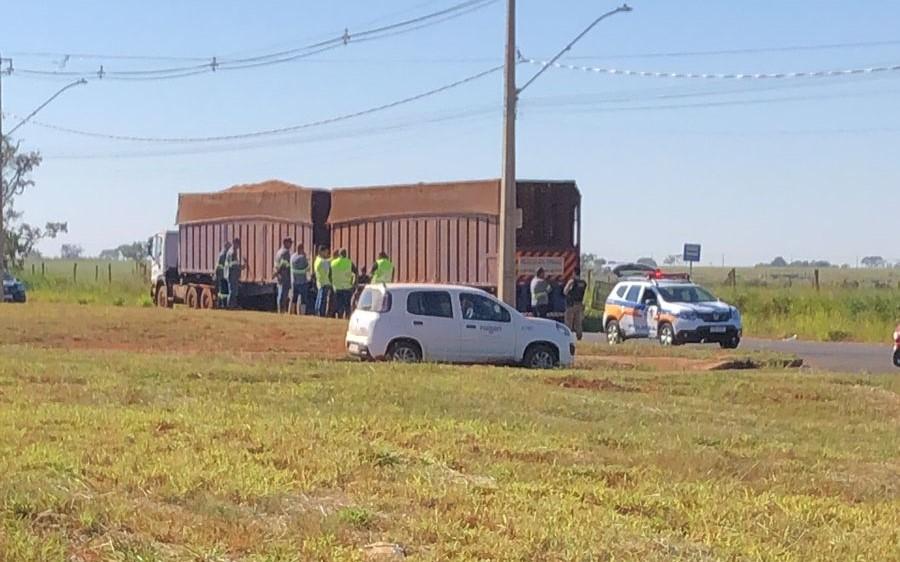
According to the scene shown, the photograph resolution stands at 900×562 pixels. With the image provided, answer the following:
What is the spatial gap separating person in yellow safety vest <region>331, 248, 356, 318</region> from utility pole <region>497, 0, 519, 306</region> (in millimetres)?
6476

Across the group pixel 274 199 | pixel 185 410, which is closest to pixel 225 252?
pixel 274 199

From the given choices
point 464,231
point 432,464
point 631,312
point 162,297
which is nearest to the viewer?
point 432,464

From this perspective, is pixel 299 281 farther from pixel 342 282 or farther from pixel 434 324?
pixel 434 324

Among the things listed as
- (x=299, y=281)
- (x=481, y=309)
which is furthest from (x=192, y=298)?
(x=481, y=309)

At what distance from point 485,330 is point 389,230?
15.3 m

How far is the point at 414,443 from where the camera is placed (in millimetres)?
12477

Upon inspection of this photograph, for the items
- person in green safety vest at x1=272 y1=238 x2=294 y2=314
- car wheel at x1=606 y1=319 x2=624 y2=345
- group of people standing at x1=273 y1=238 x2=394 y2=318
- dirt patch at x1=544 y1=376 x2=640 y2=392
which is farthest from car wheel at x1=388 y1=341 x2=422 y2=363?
person in green safety vest at x1=272 y1=238 x2=294 y2=314

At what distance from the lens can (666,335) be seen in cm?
3198

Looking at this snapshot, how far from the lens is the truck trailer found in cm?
3538

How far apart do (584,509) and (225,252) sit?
33334 millimetres

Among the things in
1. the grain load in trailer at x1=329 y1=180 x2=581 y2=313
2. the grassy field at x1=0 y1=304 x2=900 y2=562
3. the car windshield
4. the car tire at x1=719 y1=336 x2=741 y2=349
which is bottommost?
the grassy field at x1=0 y1=304 x2=900 y2=562

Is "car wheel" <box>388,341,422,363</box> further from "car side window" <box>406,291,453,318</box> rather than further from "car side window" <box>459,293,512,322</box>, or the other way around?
"car side window" <box>459,293,512,322</box>

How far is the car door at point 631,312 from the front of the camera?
109 ft

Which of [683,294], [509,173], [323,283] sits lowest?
[683,294]
